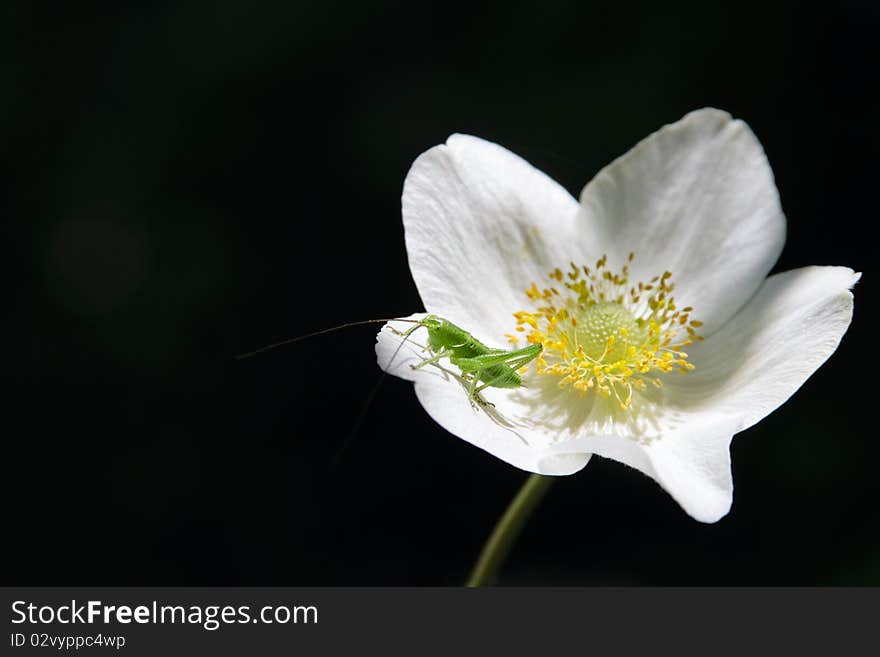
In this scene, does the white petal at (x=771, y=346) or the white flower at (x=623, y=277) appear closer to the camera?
the white petal at (x=771, y=346)

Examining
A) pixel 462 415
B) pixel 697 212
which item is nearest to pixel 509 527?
pixel 462 415

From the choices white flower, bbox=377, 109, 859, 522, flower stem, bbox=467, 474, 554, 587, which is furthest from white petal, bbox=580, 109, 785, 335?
flower stem, bbox=467, 474, 554, 587

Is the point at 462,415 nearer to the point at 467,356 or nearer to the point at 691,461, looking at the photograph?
the point at 467,356

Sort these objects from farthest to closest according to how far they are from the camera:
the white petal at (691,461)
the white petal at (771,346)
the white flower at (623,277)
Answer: the white flower at (623,277), the white petal at (771,346), the white petal at (691,461)

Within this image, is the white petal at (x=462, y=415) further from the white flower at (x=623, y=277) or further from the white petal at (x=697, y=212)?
the white petal at (x=697, y=212)

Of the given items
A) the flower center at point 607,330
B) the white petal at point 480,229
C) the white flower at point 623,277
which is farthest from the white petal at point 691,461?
the white petal at point 480,229
